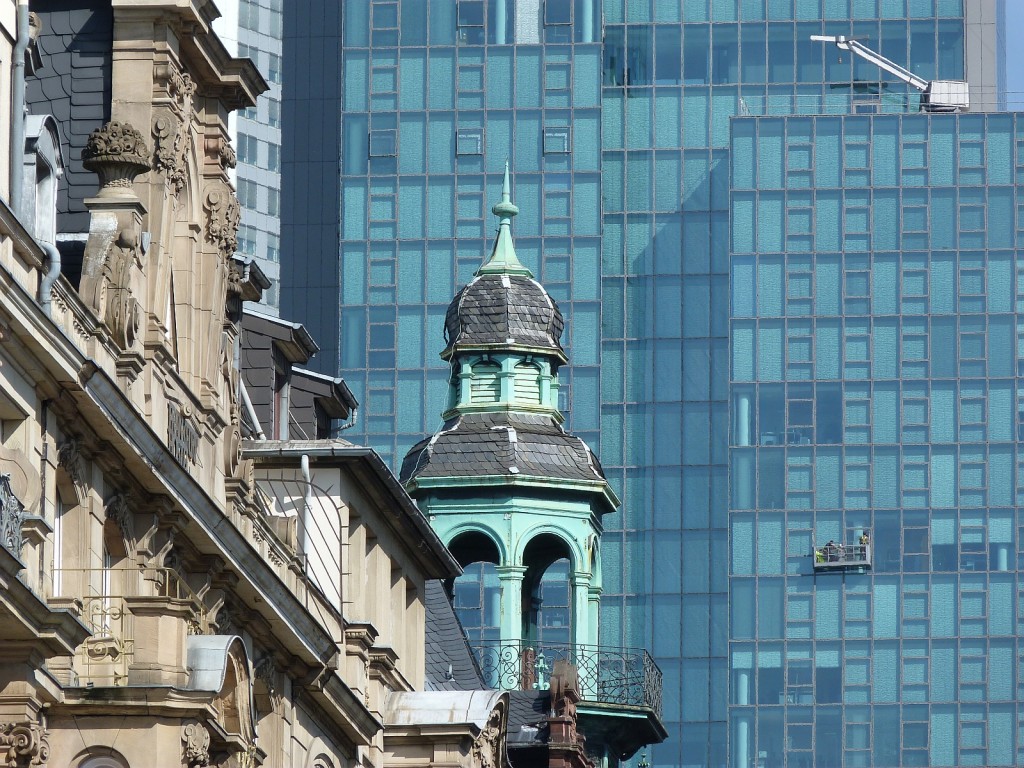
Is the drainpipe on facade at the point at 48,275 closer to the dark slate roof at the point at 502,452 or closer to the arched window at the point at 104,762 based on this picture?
the arched window at the point at 104,762

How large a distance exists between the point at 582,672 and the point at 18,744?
37614mm

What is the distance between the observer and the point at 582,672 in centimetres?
7144

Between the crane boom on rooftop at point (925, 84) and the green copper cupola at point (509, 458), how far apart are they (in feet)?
331

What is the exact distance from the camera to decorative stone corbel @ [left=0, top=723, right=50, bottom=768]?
1357 inches

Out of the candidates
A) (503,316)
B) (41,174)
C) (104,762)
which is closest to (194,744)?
(104,762)

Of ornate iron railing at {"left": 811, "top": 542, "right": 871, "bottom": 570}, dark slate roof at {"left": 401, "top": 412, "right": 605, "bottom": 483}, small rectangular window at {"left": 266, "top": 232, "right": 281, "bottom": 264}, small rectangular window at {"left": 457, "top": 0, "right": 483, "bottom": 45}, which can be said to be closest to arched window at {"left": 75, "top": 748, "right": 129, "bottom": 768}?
dark slate roof at {"left": 401, "top": 412, "right": 605, "bottom": 483}

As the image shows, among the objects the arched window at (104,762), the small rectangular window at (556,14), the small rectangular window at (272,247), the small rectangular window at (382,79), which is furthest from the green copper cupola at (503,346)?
the small rectangular window at (272,247)

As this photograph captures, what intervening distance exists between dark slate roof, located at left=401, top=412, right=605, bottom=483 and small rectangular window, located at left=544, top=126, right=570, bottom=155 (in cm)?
10291

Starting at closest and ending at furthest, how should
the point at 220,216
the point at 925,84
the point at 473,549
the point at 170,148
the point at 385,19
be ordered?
the point at 170,148 → the point at 220,216 → the point at 473,549 → the point at 925,84 → the point at 385,19

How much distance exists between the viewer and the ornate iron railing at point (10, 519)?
3238cm

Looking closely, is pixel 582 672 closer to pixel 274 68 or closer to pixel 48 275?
pixel 48 275

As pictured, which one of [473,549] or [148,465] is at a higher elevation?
[473,549]

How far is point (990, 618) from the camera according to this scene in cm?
16012

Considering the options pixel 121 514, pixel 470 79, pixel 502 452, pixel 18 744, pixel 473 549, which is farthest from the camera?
pixel 470 79
